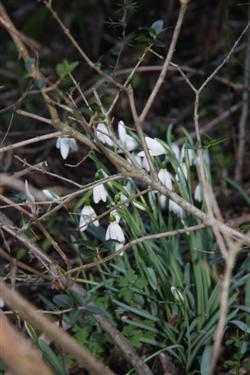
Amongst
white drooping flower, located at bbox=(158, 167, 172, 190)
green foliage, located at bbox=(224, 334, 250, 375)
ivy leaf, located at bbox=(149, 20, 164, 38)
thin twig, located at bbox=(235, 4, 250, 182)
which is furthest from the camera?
thin twig, located at bbox=(235, 4, 250, 182)

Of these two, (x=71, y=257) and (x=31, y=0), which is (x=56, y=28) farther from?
(x=71, y=257)

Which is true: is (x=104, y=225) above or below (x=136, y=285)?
below

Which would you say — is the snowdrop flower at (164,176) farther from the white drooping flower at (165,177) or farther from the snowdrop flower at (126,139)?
the snowdrop flower at (126,139)

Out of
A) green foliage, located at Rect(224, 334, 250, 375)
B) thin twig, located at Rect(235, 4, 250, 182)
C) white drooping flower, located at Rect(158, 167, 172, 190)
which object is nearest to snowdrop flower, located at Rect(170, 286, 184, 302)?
green foliage, located at Rect(224, 334, 250, 375)

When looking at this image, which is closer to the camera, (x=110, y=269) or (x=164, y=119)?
(x=110, y=269)

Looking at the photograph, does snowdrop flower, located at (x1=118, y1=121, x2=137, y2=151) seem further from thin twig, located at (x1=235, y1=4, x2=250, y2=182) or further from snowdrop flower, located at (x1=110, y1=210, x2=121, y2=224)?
thin twig, located at (x1=235, y1=4, x2=250, y2=182)

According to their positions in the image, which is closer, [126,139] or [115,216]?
[115,216]

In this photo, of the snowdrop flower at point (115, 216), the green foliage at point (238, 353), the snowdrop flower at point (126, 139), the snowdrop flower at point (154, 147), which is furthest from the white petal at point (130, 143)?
the green foliage at point (238, 353)

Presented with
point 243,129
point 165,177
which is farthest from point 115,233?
point 243,129

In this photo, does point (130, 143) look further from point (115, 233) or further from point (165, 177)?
point (115, 233)

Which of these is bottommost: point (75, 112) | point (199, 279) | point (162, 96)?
point (162, 96)

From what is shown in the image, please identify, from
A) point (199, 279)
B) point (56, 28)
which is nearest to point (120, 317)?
point (199, 279)
